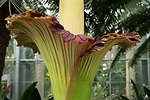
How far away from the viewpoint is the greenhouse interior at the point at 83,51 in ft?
1.49

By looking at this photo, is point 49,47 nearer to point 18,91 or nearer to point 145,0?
point 145,0

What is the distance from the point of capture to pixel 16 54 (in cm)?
516

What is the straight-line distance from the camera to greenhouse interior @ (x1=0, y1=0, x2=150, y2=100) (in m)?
0.45

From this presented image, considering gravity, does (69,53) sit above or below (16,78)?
above

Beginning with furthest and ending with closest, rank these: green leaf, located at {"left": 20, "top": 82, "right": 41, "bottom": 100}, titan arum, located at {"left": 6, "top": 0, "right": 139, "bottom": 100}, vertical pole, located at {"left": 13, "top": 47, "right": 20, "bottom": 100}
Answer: vertical pole, located at {"left": 13, "top": 47, "right": 20, "bottom": 100} < green leaf, located at {"left": 20, "top": 82, "right": 41, "bottom": 100} < titan arum, located at {"left": 6, "top": 0, "right": 139, "bottom": 100}

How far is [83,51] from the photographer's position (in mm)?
472

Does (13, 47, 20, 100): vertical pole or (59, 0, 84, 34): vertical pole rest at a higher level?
(59, 0, 84, 34): vertical pole

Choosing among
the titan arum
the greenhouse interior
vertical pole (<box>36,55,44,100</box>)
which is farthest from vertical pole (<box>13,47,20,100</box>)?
the titan arum

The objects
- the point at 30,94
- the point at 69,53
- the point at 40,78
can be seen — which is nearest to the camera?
the point at 69,53

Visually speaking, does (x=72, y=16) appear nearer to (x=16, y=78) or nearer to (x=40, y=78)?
(x=40, y=78)

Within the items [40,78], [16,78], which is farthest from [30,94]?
[16,78]

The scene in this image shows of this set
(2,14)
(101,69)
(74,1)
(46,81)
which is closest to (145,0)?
(2,14)

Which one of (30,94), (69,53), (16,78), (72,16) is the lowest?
(16,78)

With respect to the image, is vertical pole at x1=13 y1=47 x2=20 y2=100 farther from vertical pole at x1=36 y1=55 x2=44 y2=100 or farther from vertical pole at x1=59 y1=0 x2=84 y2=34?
vertical pole at x1=59 y1=0 x2=84 y2=34
